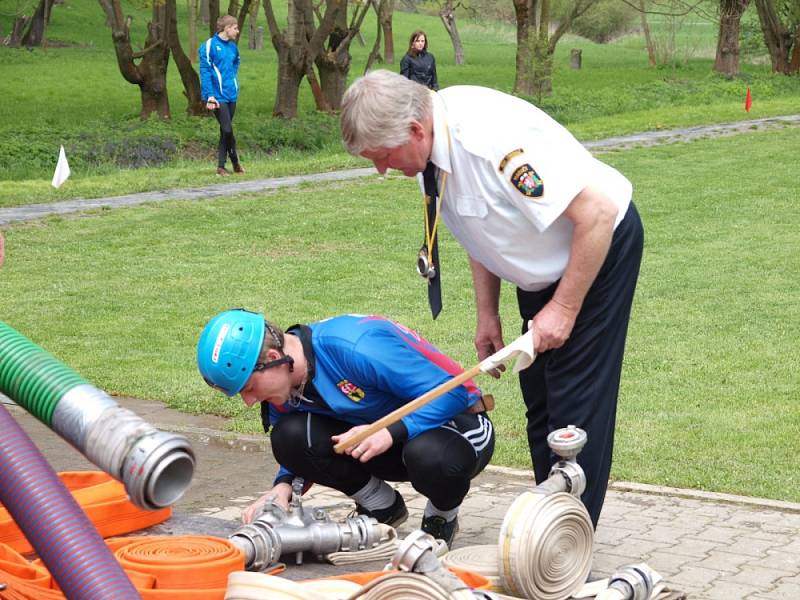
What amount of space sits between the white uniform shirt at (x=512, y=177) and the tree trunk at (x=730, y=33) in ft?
120

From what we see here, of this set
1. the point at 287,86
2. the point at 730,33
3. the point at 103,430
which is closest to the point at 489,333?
the point at 103,430

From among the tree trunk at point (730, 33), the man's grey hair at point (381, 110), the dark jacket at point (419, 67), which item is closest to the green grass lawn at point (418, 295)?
the man's grey hair at point (381, 110)

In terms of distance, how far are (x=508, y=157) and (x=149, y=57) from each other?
2365 centimetres

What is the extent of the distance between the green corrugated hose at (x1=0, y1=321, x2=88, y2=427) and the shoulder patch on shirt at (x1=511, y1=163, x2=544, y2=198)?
6.84 feet

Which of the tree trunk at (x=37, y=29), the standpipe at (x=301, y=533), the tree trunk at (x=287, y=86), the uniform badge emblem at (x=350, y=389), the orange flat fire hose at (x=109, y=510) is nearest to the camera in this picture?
the standpipe at (x=301, y=533)

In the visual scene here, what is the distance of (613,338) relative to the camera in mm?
4422

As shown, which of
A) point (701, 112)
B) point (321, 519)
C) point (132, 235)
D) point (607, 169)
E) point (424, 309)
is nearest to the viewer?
point (607, 169)

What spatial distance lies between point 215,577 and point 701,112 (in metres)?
24.7

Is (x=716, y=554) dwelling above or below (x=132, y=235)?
above

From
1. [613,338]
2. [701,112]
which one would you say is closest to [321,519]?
[613,338]

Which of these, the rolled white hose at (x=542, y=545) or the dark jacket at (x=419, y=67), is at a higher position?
the rolled white hose at (x=542, y=545)

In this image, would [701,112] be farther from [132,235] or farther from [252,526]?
[252,526]

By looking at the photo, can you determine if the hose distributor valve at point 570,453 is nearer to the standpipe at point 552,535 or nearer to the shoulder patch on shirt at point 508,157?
the standpipe at point 552,535

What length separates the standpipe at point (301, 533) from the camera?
14.7ft
